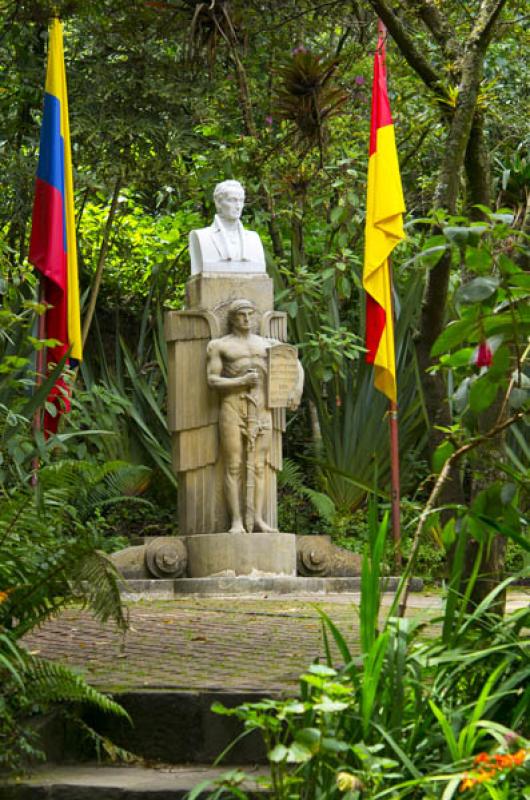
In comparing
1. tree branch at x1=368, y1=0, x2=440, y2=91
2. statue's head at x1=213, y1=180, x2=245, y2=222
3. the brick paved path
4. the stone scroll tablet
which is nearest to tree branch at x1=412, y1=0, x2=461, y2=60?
tree branch at x1=368, y1=0, x2=440, y2=91

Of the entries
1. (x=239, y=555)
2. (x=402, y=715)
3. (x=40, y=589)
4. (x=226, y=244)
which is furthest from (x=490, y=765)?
(x=226, y=244)

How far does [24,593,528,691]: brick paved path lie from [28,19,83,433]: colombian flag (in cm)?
384

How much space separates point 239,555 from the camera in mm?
11461

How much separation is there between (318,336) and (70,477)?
31.1 ft

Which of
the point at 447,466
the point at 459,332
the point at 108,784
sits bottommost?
the point at 108,784

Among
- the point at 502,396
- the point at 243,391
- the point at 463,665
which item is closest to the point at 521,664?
the point at 463,665

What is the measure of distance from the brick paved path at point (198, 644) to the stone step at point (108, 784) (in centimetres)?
47

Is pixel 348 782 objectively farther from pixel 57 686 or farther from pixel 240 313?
pixel 240 313

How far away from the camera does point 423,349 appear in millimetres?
5652

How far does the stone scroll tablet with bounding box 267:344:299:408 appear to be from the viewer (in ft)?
38.4

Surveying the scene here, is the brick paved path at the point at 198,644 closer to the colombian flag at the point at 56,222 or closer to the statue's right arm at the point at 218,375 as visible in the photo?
the statue's right arm at the point at 218,375

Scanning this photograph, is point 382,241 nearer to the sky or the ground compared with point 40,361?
nearer to the sky

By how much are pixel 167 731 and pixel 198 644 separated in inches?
74.3

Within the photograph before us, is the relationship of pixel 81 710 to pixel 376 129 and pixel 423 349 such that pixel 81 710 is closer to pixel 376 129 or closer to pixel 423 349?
pixel 423 349
